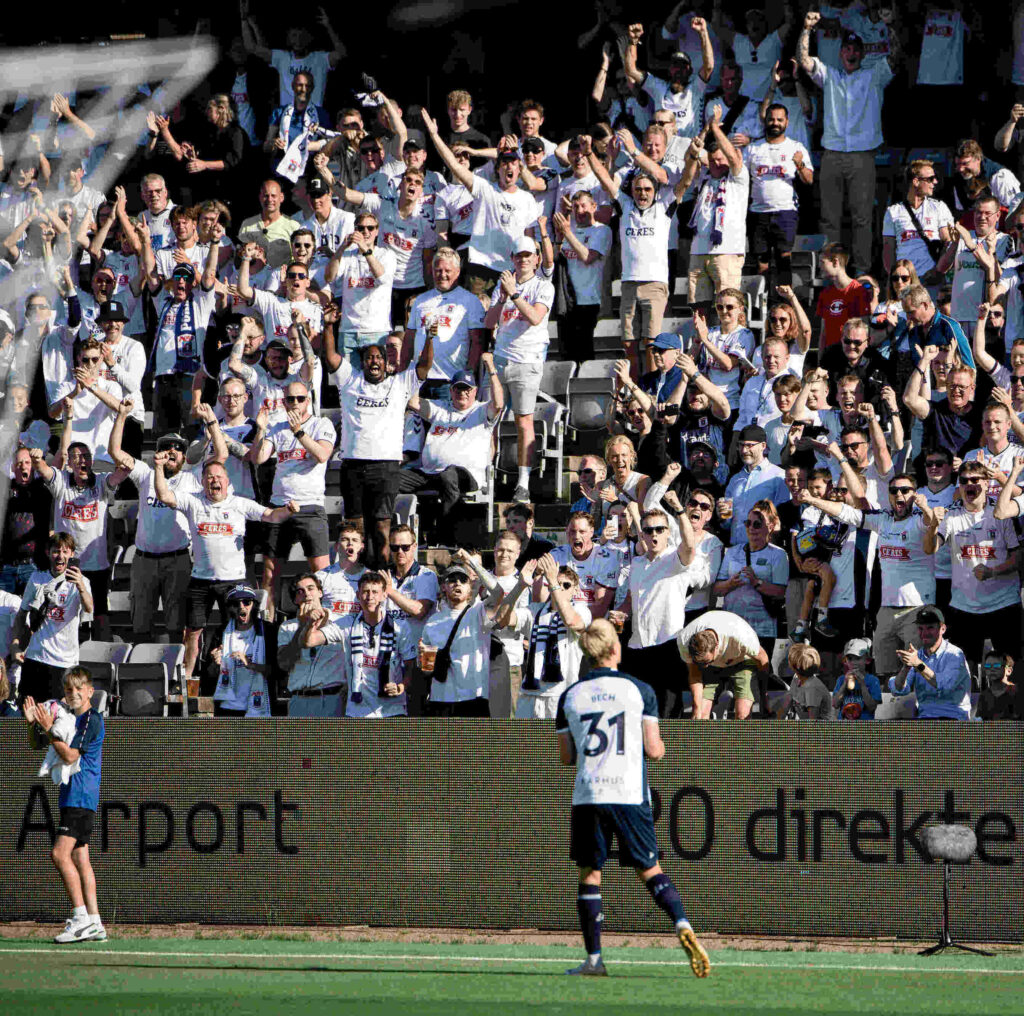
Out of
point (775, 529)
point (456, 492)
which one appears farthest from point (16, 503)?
point (775, 529)

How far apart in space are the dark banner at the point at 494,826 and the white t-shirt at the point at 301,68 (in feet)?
33.3

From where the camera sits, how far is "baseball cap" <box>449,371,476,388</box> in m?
16.8

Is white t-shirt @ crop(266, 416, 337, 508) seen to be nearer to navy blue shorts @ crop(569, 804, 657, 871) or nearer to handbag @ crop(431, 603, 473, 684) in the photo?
handbag @ crop(431, 603, 473, 684)

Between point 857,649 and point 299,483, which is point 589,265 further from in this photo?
point 857,649

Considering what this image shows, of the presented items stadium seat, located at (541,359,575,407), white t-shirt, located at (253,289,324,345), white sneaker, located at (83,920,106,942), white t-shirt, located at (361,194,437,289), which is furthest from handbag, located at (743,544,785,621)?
white t-shirt, located at (361,194,437,289)

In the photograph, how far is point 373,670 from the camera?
14258mm

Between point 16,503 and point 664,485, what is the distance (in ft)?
20.9

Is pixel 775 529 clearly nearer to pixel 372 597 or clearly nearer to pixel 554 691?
pixel 554 691

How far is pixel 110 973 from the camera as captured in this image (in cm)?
1080

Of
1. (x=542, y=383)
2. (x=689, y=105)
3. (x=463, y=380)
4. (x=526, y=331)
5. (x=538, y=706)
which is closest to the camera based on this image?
(x=538, y=706)

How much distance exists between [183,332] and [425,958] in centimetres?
895

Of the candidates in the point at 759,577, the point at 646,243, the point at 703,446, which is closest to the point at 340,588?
the point at 703,446

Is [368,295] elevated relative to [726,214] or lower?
lower

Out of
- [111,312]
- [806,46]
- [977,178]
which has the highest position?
[806,46]
